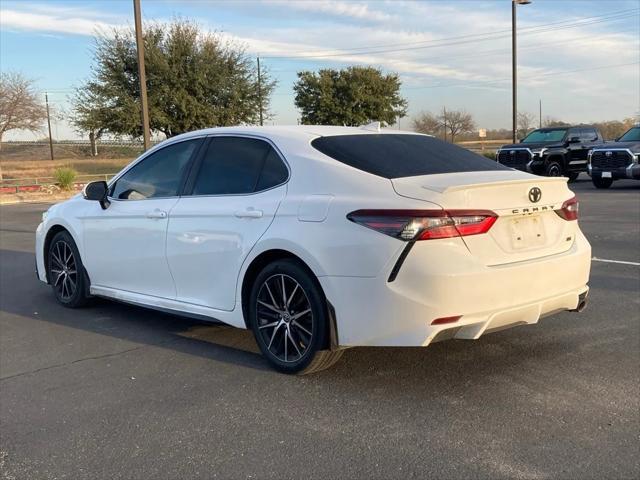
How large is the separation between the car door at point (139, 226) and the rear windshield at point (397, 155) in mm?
1311

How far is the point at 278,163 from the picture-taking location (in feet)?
14.8

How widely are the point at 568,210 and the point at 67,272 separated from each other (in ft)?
15.3

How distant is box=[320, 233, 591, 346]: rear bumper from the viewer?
12.1 ft

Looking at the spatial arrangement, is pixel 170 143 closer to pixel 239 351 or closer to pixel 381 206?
pixel 239 351

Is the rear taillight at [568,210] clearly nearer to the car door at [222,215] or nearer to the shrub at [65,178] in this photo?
the car door at [222,215]

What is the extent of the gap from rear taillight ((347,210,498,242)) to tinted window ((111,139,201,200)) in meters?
2.04

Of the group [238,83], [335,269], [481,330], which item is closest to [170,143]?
[335,269]

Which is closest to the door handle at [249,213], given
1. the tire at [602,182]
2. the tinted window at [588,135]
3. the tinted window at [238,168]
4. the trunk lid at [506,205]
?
the tinted window at [238,168]

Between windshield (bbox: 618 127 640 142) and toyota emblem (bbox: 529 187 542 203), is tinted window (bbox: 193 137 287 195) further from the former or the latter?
→ windshield (bbox: 618 127 640 142)

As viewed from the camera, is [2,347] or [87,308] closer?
[2,347]

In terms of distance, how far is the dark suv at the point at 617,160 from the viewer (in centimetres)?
1825

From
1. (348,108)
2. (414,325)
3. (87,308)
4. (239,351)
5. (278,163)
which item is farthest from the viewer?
(348,108)

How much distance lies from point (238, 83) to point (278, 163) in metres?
27.7

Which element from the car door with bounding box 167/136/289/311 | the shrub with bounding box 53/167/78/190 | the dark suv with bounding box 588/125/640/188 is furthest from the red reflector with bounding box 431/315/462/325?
the shrub with bounding box 53/167/78/190
